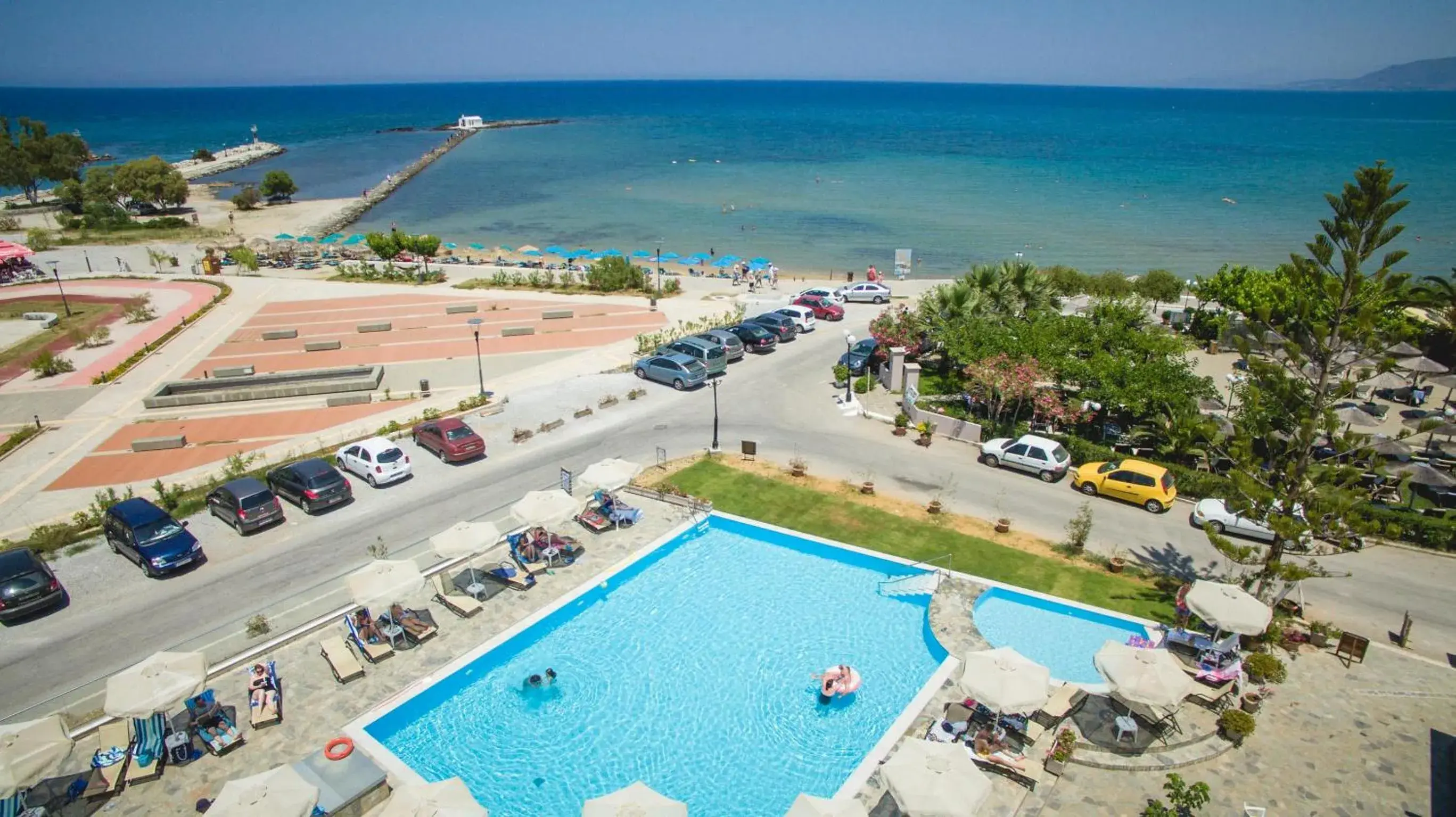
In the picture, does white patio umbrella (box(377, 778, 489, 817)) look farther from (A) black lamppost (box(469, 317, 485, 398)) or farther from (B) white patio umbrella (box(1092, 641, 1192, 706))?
(A) black lamppost (box(469, 317, 485, 398))

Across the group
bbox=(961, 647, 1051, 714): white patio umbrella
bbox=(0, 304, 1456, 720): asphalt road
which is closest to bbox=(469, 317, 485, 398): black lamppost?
bbox=(0, 304, 1456, 720): asphalt road

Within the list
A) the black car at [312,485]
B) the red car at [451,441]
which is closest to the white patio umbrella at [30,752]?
the black car at [312,485]

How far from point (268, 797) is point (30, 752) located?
4882 mm

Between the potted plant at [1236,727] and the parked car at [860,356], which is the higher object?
the parked car at [860,356]

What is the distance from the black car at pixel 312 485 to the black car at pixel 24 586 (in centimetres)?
589

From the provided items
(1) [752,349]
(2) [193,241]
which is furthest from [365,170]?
(1) [752,349]

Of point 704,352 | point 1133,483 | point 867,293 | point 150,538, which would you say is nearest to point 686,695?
point 150,538

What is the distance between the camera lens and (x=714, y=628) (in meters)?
20.9

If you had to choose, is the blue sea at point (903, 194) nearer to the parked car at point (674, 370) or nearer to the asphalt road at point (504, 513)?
the parked car at point (674, 370)

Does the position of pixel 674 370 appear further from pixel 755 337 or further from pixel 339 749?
pixel 339 749

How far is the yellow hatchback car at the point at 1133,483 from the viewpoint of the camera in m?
26.6

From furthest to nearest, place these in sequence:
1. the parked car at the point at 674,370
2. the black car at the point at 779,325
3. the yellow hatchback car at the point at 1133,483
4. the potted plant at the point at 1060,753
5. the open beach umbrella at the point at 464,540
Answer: the black car at the point at 779,325 < the parked car at the point at 674,370 < the yellow hatchback car at the point at 1133,483 < the open beach umbrella at the point at 464,540 < the potted plant at the point at 1060,753

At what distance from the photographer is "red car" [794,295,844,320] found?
1939 inches

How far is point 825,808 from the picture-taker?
13.3m
